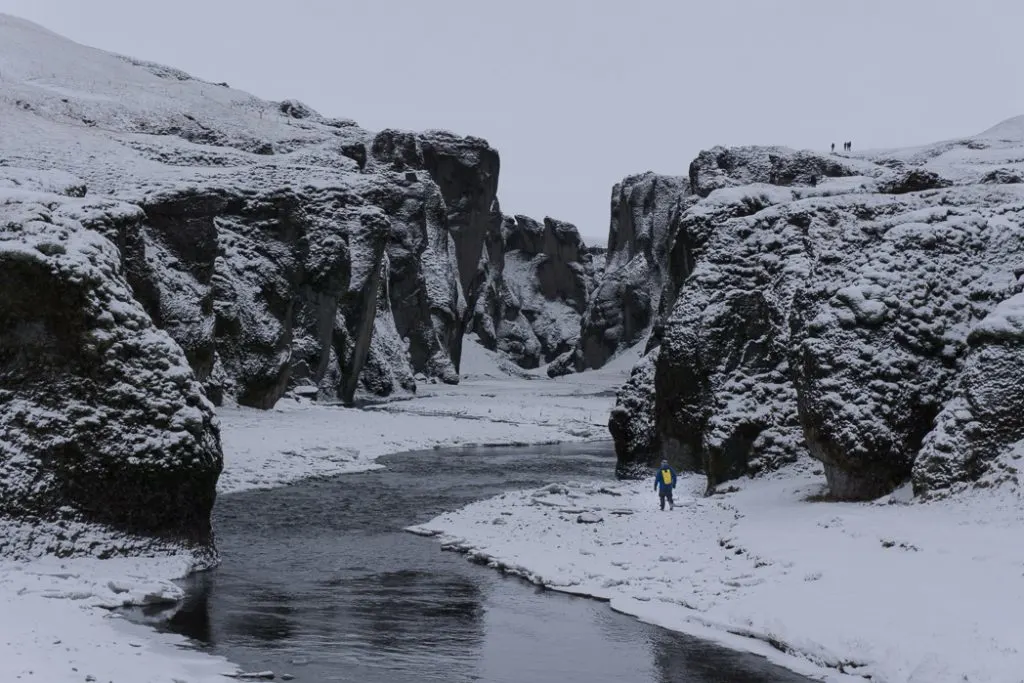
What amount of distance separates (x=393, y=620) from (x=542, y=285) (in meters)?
165

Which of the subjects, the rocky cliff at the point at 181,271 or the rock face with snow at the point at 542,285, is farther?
the rock face with snow at the point at 542,285

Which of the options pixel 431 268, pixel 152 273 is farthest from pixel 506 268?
pixel 152 273

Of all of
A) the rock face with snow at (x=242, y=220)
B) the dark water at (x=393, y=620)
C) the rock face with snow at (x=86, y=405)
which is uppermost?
the rock face with snow at (x=242, y=220)

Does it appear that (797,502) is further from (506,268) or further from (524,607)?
(506,268)

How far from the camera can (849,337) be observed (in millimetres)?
25938

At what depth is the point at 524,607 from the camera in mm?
A: 19656

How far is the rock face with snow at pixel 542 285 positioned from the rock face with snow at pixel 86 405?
14838 centimetres

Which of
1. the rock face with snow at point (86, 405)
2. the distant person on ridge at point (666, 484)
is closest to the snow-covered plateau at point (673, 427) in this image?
the rock face with snow at point (86, 405)

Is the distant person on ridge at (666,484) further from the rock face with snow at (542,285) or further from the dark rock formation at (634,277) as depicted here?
the rock face with snow at (542,285)

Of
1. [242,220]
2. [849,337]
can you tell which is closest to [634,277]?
[242,220]

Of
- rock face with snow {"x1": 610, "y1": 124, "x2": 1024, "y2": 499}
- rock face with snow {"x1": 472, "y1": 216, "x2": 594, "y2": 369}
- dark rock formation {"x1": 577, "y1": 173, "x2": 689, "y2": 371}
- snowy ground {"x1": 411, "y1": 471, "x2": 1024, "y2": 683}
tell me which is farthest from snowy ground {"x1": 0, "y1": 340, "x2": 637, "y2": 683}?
rock face with snow {"x1": 472, "y1": 216, "x2": 594, "y2": 369}

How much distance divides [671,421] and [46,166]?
129ft

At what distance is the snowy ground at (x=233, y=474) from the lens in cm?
1382

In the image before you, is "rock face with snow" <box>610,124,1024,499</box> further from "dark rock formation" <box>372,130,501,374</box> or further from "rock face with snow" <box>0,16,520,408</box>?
"dark rock formation" <box>372,130,501,374</box>
